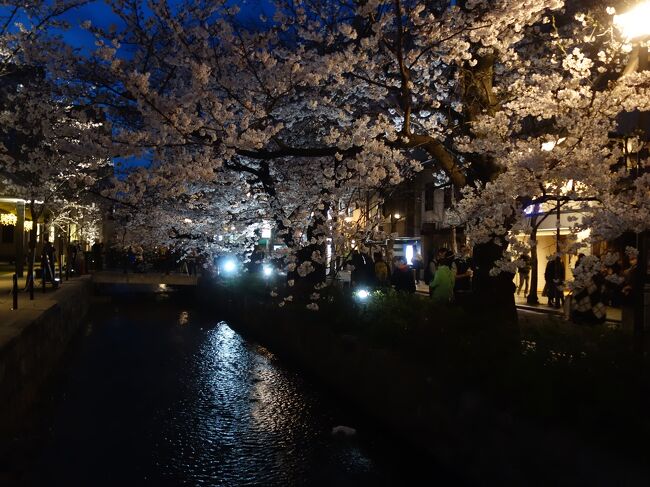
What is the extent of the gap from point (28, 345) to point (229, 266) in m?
18.8

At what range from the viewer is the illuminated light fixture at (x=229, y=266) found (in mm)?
27139

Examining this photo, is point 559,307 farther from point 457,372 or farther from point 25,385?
point 25,385

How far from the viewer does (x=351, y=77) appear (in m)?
12.5

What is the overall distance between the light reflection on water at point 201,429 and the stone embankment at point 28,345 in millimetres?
523

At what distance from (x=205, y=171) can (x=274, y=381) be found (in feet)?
13.7

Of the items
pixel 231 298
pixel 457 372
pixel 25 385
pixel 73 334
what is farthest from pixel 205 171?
pixel 231 298

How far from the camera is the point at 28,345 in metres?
9.10

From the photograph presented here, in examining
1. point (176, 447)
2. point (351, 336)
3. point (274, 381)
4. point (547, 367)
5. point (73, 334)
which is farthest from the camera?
point (73, 334)

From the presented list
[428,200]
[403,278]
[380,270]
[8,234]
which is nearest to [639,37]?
[403,278]

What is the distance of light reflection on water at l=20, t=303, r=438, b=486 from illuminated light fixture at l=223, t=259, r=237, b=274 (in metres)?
13.3

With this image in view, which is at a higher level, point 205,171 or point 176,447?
point 205,171

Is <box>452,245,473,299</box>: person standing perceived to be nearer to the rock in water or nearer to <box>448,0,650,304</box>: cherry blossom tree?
<box>448,0,650,304</box>: cherry blossom tree

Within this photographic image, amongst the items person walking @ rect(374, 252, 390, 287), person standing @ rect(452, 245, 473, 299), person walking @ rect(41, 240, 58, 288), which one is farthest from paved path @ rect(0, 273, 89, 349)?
person standing @ rect(452, 245, 473, 299)

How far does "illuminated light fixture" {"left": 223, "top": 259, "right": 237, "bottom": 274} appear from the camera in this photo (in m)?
27.1
